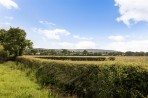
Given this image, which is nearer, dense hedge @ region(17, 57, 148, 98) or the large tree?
dense hedge @ region(17, 57, 148, 98)

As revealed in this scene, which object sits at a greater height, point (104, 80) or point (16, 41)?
point (16, 41)

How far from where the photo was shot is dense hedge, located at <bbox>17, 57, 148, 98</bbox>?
9391 millimetres

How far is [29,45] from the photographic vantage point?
201ft

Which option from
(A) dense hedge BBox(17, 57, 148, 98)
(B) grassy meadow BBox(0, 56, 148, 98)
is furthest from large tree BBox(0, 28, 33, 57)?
(A) dense hedge BBox(17, 57, 148, 98)

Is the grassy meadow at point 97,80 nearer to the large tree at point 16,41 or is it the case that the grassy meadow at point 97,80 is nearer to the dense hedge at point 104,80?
the dense hedge at point 104,80

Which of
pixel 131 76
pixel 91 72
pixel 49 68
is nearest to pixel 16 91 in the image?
pixel 91 72

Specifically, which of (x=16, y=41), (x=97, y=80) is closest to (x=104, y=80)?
(x=97, y=80)

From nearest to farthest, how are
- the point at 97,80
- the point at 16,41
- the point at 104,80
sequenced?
1. the point at 104,80
2. the point at 97,80
3. the point at 16,41

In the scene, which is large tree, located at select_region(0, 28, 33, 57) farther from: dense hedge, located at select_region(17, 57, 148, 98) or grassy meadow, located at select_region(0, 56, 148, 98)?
dense hedge, located at select_region(17, 57, 148, 98)

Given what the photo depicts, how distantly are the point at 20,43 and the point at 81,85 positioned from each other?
47919mm

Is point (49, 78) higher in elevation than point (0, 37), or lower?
lower

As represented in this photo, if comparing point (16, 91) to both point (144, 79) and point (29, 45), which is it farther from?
point (29, 45)

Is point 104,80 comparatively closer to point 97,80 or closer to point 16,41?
point 97,80

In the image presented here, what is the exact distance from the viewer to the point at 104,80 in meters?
11.5
